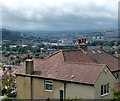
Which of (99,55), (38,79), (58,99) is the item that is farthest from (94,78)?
(99,55)

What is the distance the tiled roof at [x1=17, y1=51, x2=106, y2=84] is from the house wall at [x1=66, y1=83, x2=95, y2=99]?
0.51 metres

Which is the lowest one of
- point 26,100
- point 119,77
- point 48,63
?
point 26,100

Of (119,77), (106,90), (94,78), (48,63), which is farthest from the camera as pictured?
(119,77)

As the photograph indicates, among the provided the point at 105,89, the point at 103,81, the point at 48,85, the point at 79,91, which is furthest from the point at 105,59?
the point at 79,91

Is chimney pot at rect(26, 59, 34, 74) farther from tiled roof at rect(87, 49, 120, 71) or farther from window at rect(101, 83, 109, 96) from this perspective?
tiled roof at rect(87, 49, 120, 71)

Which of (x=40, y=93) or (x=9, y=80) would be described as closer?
(x=40, y=93)

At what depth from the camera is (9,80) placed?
4156 cm

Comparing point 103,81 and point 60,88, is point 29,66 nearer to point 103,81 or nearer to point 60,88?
point 60,88

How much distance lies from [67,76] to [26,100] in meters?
6.89

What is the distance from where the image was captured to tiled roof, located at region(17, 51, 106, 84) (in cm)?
2386

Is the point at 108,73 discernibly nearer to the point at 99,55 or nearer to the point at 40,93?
the point at 40,93

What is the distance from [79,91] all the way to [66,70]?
3171 mm

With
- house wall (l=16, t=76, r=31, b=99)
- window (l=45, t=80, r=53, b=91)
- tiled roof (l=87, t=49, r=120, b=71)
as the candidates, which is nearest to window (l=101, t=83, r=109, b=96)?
window (l=45, t=80, r=53, b=91)

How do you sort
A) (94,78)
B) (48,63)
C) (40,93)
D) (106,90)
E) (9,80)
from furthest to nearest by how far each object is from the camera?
(9,80) → (48,63) → (40,93) → (106,90) → (94,78)
